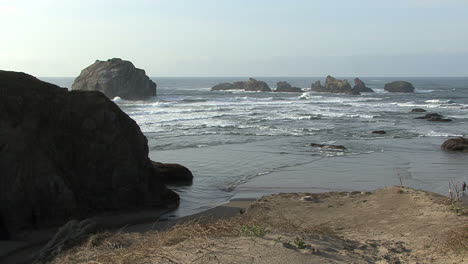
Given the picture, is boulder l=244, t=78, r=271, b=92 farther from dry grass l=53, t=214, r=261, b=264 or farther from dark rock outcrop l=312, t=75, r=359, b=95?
dry grass l=53, t=214, r=261, b=264

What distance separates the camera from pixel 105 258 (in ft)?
19.3

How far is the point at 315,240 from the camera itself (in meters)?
7.05

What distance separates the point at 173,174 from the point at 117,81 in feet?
208

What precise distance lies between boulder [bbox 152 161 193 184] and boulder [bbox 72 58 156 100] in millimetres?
61733

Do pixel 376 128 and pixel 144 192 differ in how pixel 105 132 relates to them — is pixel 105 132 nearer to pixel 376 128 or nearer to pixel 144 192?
pixel 144 192

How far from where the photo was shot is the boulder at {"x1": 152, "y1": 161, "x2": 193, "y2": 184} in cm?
1611

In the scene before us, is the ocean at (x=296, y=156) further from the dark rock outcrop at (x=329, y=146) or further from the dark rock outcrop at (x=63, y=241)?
the dark rock outcrop at (x=63, y=241)

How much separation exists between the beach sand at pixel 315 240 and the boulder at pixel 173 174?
4617 mm

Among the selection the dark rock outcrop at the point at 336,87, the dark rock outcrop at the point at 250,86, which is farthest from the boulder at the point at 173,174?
the dark rock outcrop at the point at 250,86

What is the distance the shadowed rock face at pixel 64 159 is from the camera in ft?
36.3

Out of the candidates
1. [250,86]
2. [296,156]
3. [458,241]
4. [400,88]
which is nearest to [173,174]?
[296,156]

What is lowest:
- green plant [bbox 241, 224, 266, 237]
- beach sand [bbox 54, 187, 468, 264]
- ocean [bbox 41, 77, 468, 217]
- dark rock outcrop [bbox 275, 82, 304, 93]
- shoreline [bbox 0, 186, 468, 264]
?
shoreline [bbox 0, 186, 468, 264]

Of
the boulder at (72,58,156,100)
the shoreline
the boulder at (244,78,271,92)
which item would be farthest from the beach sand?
the boulder at (244,78,271,92)

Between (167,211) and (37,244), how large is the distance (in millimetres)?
3711
